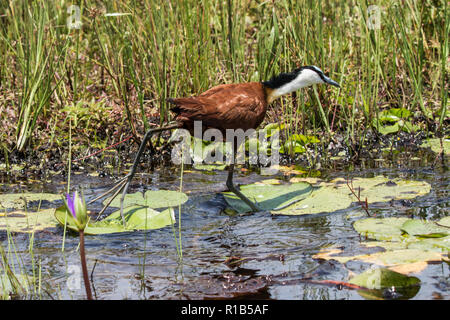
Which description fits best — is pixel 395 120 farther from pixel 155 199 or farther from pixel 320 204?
pixel 155 199

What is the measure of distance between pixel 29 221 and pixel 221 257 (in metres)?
1.27

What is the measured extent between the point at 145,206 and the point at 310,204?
104 cm

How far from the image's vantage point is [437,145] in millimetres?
5371

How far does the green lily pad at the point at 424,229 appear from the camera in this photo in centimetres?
338

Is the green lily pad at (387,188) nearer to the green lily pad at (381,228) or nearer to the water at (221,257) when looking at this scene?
the water at (221,257)

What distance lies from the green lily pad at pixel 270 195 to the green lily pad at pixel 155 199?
14.2 inches

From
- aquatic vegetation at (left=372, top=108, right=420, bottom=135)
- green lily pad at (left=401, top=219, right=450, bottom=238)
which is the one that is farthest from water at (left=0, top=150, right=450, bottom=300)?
aquatic vegetation at (left=372, top=108, right=420, bottom=135)

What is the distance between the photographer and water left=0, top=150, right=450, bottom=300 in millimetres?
2922

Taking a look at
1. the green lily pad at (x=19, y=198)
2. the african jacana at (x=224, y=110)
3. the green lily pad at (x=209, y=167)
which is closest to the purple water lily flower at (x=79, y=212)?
the african jacana at (x=224, y=110)

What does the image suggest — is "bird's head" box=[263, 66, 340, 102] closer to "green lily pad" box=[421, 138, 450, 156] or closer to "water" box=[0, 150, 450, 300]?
"water" box=[0, 150, 450, 300]

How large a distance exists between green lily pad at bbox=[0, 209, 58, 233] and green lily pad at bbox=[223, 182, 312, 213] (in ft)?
3.92

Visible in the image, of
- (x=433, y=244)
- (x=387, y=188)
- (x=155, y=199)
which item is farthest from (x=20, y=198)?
(x=433, y=244)

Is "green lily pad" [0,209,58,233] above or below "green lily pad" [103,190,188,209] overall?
below
